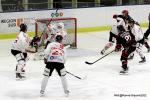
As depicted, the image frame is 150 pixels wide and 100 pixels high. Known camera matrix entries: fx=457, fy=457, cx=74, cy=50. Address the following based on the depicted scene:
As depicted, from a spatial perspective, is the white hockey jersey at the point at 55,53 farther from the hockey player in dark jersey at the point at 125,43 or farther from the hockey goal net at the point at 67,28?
the hockey goal net at the point at 67,28

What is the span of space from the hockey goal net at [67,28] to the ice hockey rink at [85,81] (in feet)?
2.18

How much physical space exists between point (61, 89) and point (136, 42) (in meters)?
2.13

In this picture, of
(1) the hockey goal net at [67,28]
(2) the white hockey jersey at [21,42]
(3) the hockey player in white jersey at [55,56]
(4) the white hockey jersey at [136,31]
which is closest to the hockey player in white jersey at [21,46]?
(2) the white hockey jersey at [21,42]

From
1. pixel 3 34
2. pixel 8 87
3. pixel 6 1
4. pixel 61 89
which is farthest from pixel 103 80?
pixel 6 1

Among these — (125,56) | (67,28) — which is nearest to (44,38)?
(67,28)

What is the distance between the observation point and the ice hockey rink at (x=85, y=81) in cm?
716

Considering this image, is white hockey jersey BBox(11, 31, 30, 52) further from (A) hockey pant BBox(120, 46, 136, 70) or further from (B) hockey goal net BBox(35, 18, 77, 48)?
(B) hockey goal net BBox(35, 18, 77, 48)

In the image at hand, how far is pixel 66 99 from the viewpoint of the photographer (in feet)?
22.7

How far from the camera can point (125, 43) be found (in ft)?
28.0

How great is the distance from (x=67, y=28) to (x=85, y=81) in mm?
3931

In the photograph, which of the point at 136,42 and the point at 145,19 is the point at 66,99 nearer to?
the point at 136,42

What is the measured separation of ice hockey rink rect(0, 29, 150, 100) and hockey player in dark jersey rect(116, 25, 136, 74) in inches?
8.7

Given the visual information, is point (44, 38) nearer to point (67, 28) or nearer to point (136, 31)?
point (67, 28)

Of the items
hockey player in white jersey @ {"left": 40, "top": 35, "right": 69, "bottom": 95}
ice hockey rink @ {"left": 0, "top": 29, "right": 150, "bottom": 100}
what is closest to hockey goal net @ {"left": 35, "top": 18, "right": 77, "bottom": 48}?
ice hockey rink @ {"left": 0, "top": 29, "right": 150, "bottom": 100}
